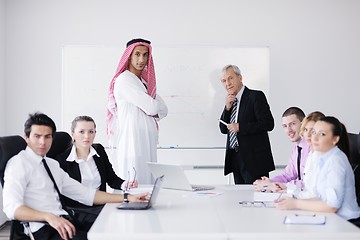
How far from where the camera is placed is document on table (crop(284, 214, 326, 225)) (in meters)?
2.46

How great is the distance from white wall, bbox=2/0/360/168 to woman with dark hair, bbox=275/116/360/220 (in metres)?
2.91

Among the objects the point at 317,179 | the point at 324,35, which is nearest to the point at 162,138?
the point at 324,35

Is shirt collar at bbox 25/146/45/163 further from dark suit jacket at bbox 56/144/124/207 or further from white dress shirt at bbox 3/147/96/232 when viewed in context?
dark suit jacket at bbox 56/144/124/207

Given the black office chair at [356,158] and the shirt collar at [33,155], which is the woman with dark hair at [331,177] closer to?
the black office chair at [356,158]

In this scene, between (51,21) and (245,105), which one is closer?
(245,105)

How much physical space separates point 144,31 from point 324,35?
1.93 m

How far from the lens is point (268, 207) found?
292cm

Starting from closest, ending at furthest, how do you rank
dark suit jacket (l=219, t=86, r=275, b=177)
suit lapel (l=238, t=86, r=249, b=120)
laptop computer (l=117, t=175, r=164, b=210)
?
1. laptop computer (l=117, t=175, r=164, b=210)
2. dark suit jacket (l=219, t=86, r=275, b=177)
3. suit lapel (l=238, t=86, r=249, b=120)

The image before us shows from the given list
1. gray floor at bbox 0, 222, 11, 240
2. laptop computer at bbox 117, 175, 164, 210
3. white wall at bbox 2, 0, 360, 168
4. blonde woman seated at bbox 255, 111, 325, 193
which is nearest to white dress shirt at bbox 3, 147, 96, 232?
laptop computer at bbox 117, 175, 164, 210

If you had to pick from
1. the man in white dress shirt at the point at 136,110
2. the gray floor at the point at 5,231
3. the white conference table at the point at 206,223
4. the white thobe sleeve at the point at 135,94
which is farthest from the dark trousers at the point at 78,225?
the gray floor at the point at 5,231

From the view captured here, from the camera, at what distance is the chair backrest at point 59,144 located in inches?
141

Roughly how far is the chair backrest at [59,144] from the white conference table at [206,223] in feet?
2.35

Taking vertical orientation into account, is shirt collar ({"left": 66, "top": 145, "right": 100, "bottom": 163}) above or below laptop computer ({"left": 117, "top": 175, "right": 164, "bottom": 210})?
above

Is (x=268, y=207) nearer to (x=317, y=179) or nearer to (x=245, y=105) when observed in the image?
(x=317, y=179)
